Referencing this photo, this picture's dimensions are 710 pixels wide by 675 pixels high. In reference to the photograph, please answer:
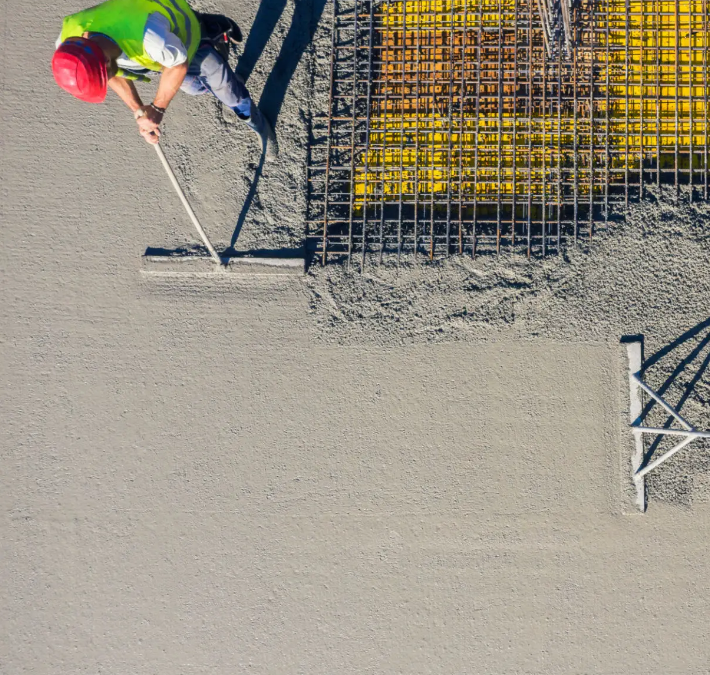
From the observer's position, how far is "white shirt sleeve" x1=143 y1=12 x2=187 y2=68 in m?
3.03

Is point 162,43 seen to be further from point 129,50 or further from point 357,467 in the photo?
point 357,467

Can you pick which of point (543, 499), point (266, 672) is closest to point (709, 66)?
point (543, 499)

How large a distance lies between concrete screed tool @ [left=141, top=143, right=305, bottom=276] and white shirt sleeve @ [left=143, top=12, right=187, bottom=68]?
1.17 m

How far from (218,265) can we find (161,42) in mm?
1598

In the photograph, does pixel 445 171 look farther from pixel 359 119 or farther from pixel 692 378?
pixel 692 378

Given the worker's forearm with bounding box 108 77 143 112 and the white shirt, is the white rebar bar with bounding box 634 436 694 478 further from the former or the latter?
the worker's forearm with bounding box 108 77 143 112

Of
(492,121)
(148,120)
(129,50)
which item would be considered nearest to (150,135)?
(148,120)

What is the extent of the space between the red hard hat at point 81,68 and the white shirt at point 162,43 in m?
0.27

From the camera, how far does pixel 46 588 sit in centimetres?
416

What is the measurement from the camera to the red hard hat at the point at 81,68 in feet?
9.28

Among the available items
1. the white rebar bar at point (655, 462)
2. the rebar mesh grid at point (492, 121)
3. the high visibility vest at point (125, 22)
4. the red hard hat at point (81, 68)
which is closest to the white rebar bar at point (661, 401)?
the white rebar bar at point (655, 462)

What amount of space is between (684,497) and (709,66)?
3.36 meters

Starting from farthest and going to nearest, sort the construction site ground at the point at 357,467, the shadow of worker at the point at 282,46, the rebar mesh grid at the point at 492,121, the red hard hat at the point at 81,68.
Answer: the shadow of worker at the point at 282,46 < the rebar mesh grid at the point at 492,121 < the construction site ground at the point at 357,467 < the red hard hat at the point at 81,68

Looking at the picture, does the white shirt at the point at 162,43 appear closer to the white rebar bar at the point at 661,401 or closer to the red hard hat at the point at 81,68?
the red hard hat at the point at 81,68
